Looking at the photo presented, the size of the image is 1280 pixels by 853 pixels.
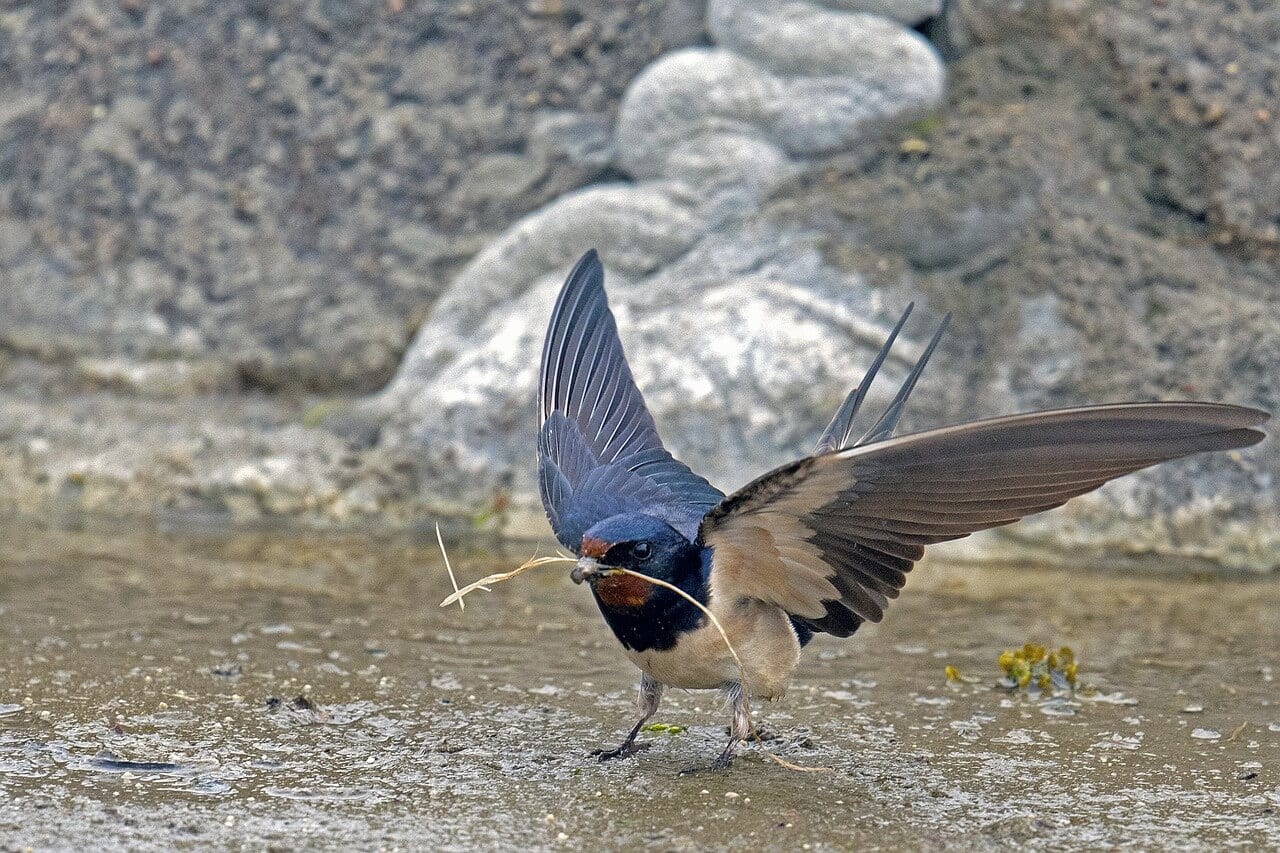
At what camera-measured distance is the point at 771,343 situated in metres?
5.35

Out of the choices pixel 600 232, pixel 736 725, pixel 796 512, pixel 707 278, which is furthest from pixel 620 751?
pixel 600 232

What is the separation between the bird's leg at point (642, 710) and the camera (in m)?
3.24

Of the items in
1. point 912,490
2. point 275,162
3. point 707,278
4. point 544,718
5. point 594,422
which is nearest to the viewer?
point 912,490

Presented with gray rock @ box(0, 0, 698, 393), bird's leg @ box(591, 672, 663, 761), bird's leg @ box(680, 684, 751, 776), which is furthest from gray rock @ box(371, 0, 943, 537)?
bird's leg @ box(680, 684, 751, 776)

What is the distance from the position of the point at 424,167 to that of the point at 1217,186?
316 centimetres

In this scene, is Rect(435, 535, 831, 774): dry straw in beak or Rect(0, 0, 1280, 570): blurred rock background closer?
Rect(435, 535, 831, 774): dry straw in beak

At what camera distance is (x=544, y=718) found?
3520 millimetres

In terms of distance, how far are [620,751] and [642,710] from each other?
0.11 m

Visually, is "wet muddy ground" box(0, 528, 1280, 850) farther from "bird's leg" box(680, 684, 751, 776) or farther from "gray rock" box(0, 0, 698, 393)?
"gray rock" box(0, 0, 698, 393)

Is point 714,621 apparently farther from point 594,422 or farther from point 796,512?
point 594,422

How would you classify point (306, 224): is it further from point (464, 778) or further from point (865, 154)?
point (464, 778)

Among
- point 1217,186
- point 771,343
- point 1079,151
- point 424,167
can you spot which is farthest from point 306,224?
point 1217,186

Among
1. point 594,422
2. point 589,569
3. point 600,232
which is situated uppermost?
point 600,232

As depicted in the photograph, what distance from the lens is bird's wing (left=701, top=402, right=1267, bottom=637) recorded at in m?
2.51
